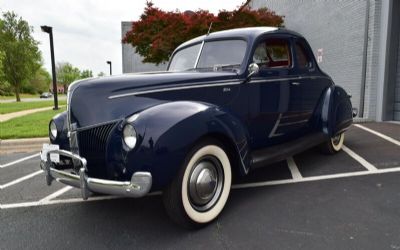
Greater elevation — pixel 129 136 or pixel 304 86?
pixel 304 86

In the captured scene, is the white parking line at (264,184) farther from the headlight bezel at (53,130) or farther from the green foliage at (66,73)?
the green foliage at (66,73)

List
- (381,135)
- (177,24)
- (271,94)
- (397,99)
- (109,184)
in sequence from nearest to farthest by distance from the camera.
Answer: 1. (109,184)
2. (271,94)
3. (381,135)
4. (397,99)
5. (177,24)

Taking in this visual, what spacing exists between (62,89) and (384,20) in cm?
10269

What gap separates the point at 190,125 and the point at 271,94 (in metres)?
1.50

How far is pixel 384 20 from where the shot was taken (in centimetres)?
758

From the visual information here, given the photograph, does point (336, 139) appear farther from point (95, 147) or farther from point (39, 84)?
point (39, 84)


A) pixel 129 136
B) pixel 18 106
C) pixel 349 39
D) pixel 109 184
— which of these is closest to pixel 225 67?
pixel 129 136

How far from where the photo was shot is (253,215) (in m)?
3.10

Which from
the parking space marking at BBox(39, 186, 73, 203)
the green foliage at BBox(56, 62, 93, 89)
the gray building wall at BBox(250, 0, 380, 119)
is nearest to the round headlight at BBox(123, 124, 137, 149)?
the parking space marking at BBox(39, 186, 73, 203)

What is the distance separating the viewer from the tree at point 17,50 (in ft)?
101

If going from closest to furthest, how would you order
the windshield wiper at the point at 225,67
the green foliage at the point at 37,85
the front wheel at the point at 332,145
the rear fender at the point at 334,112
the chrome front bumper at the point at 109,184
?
the chrome front bumper at the point at 109,184, the windshield wiper at the point at 225,67, the rear fender at the point at 334,112, the front wheel at the point at 332,145, the green foliage at the point at 37,85

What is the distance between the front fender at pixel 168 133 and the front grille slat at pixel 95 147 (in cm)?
33

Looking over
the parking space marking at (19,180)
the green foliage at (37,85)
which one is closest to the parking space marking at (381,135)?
the parking space marking at (19,180)

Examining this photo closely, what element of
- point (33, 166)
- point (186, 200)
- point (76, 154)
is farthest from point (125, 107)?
point (33, 166)
